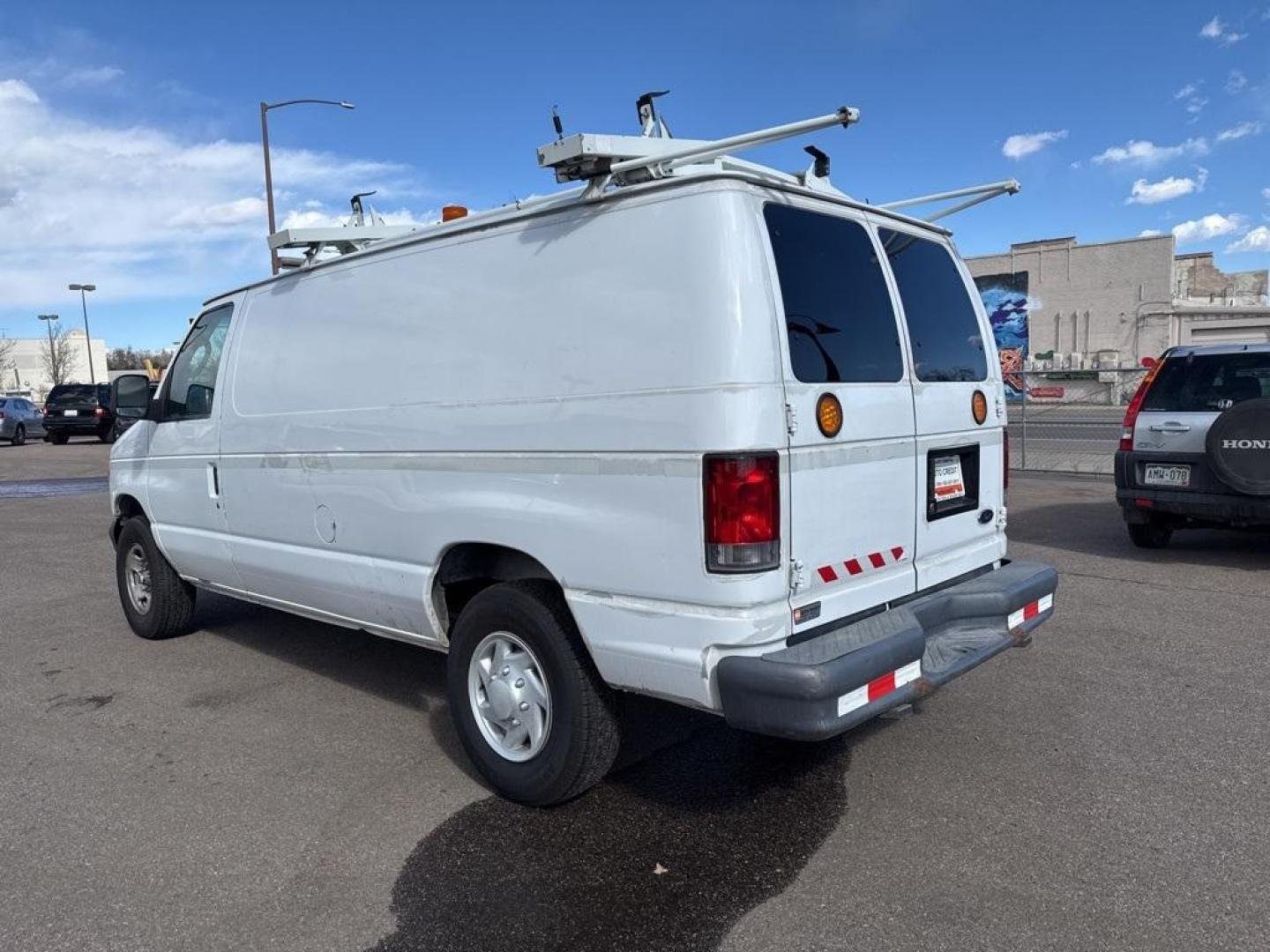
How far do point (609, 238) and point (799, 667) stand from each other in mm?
1608

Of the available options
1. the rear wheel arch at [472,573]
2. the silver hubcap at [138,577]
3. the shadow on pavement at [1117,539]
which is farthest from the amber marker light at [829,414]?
the shadow on pavement at [1117,539]

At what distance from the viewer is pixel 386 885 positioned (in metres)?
3.24

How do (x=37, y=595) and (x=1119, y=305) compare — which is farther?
(x=1119, y=305)

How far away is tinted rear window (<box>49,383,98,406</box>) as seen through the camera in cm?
2852

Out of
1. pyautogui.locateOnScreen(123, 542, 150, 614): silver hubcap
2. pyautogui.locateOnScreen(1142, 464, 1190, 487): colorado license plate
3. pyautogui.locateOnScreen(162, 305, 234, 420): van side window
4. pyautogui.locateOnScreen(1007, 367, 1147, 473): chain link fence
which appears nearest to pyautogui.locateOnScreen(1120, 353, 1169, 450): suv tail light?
pyautogui.locateOnScreen(1142, 464, 1190, 487): colorado license plate

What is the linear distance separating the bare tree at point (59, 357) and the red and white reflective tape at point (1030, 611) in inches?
3308

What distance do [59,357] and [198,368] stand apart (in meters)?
96.4

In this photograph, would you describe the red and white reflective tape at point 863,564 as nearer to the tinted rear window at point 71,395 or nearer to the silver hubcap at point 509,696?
the silver hubcap at point 509,696

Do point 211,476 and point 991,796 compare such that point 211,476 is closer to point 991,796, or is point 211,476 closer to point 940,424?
point 940,424

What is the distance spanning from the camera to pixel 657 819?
367cm

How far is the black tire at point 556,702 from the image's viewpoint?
3.48 m

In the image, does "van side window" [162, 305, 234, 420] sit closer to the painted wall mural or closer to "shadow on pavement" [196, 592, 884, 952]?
"shadow on pavement" [196, 592, 884, 952]

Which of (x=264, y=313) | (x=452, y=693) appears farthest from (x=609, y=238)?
(x=264, y=313)

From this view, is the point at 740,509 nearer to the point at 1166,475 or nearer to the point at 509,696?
the point at 509,696
